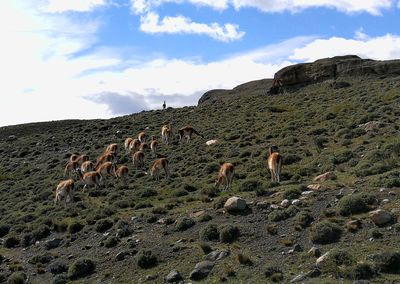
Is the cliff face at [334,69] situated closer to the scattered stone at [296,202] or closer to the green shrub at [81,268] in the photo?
the scattered stone at [296,202]

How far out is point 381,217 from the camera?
13.8m

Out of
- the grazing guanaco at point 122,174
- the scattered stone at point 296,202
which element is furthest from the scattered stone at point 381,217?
the grazing guanaco at point 122,174

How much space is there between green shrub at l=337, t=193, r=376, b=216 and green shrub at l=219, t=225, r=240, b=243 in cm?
312

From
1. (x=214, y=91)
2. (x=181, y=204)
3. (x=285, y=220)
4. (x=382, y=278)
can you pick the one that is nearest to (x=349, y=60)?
(x=214, y=91)

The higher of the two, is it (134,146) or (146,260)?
(134,146)

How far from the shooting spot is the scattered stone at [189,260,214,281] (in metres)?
13.6

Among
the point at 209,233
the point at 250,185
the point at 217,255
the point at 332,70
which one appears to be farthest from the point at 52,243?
the point at 332,70

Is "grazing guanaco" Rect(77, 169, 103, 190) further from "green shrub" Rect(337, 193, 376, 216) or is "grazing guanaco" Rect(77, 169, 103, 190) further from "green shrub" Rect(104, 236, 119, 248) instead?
"green shrub" Rect(337, 193, 376, 216)

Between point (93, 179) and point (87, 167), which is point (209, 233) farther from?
point (87, 167)

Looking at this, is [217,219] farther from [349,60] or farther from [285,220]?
[349,60]

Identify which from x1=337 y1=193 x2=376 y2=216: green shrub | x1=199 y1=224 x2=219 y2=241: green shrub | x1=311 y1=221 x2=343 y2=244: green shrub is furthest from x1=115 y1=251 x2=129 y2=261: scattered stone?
x1=337 y1=193 x2=376 y2=216: green shrub

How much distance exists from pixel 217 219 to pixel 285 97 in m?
42.5

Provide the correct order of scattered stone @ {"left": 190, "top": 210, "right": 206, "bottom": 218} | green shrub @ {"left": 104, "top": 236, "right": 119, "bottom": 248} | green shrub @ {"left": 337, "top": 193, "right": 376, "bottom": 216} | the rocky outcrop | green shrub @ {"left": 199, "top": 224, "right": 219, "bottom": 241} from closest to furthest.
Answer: green shrub @ {"left": 337, "top": 193, "right": 376, "bottom": 216} < green shrub @ {"left": 199, "top": 224, "right": 219, "bottom": 241} < green shrub @ {"left": 104, "top": 236, "right": 119, "bottom": 248} < scattered stone @ {"left": 190, "top": 210, "right": 206, "bottom": 218} < the rocky outcrop

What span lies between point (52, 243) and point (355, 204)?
453 inches
